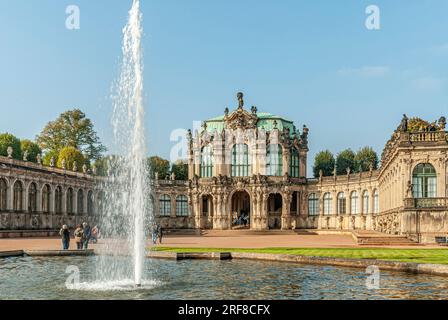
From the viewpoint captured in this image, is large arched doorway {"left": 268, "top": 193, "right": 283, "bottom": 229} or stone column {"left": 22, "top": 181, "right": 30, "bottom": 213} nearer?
stone column {"left": 22, "top": 181, "right": 30, "bottom": 213}

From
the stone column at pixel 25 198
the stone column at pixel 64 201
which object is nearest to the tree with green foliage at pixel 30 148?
the stone column at pixel 64 201

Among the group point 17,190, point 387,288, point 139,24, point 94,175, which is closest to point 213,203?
point 94,175

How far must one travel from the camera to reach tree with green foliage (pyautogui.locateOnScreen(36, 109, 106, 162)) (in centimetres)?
11862

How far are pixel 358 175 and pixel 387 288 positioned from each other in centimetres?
6993

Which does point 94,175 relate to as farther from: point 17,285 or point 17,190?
point 17,285

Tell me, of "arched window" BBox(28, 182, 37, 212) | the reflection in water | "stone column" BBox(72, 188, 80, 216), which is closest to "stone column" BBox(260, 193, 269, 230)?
"stone column" BBox(72, 188, 80, 216)

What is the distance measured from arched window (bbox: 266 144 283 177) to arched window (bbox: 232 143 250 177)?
317cm

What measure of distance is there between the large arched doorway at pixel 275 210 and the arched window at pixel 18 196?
38543 mm

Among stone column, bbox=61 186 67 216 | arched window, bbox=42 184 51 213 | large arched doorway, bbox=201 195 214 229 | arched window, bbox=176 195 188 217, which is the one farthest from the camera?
arched window, bbox=176 195 188 217

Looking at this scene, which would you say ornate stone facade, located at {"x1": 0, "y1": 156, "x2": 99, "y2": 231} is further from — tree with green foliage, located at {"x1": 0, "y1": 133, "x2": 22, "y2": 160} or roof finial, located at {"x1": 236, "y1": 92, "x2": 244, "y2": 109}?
roof finial, located at {"x1": 236, "y1": 92, "x2": 244, "y2": 109}

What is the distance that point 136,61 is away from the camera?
30.2 meters

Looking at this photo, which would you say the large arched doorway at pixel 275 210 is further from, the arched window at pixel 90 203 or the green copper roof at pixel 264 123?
the arched window at pixel 90 203

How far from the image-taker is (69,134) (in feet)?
391

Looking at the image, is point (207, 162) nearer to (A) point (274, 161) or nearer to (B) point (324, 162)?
(A) point (274, 161)
